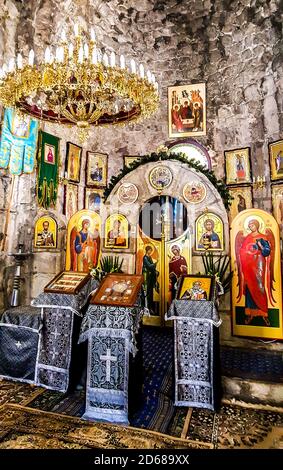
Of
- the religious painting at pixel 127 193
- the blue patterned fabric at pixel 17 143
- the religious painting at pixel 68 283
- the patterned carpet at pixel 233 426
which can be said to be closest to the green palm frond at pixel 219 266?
the religious painting at pixel 127 193

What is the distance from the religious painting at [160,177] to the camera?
5797 millimetres

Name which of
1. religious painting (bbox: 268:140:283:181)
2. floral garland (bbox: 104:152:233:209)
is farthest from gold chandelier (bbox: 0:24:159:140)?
religious painting (bbox: 268:140:283:181)

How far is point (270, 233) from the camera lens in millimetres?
4934

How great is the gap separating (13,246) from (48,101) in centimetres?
331

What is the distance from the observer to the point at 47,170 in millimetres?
7051

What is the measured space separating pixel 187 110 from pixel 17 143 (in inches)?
231

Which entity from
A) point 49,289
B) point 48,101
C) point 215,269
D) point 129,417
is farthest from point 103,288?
point 48,101

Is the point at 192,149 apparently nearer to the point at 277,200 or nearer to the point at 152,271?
the point at 277,200

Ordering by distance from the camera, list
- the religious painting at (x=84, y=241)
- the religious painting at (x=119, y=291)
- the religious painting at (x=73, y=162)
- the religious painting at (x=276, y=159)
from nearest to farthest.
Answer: the religious painting at (x=119, y=291), the religious painting at (x=84, y=241), the religious painting at (x=276, y=159), the religious painting at (x=73, y=162)

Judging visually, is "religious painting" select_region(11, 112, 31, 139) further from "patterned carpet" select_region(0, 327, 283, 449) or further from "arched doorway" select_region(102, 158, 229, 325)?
"patterned carpet" select_region(0, 327, 283, 449)

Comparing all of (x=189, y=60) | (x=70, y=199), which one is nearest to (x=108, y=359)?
(x=70, y=199)

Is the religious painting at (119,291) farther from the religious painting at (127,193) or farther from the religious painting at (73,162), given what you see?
the religious painting at (73,162)

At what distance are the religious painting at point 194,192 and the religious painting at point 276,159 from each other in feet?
12.2

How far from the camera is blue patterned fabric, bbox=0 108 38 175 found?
19.0ft
